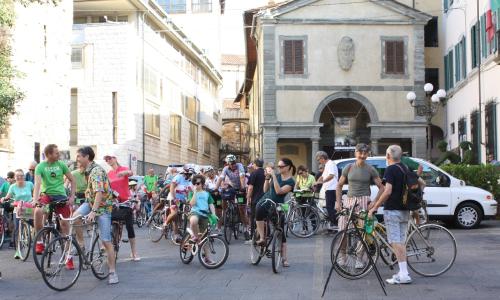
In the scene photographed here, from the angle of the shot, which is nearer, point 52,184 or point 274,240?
point 274,240

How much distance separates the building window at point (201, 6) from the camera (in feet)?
227

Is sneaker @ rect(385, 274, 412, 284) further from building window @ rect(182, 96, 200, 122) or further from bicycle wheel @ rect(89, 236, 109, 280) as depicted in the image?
building window @ rect(182, 96, 200, 122)

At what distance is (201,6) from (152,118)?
2938 cm

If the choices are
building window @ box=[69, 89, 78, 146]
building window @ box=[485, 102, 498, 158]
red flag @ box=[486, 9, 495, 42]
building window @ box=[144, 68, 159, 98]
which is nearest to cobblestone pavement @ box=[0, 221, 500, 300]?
building window @ box=[485, 102, 498, 158]

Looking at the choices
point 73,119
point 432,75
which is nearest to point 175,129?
point 73,119

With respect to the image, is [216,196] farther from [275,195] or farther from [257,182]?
[275,195]

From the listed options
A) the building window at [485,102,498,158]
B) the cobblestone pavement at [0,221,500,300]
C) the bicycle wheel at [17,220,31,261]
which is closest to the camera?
the cobblestone pavement at [0,221,500,300]

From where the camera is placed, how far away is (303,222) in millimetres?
17266

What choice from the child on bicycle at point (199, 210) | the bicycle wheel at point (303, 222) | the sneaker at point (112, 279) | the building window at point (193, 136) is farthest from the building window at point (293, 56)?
the sneaker at point (112, 279)

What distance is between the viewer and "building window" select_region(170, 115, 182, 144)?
4756 centimetres

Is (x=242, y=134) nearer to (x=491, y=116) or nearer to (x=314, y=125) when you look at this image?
(x=314, y=125)

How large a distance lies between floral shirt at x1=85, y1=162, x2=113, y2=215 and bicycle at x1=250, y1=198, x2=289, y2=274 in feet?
7.88

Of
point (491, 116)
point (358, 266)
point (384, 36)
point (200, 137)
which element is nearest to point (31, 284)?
point (358, 266)

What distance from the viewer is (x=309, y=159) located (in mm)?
38500
